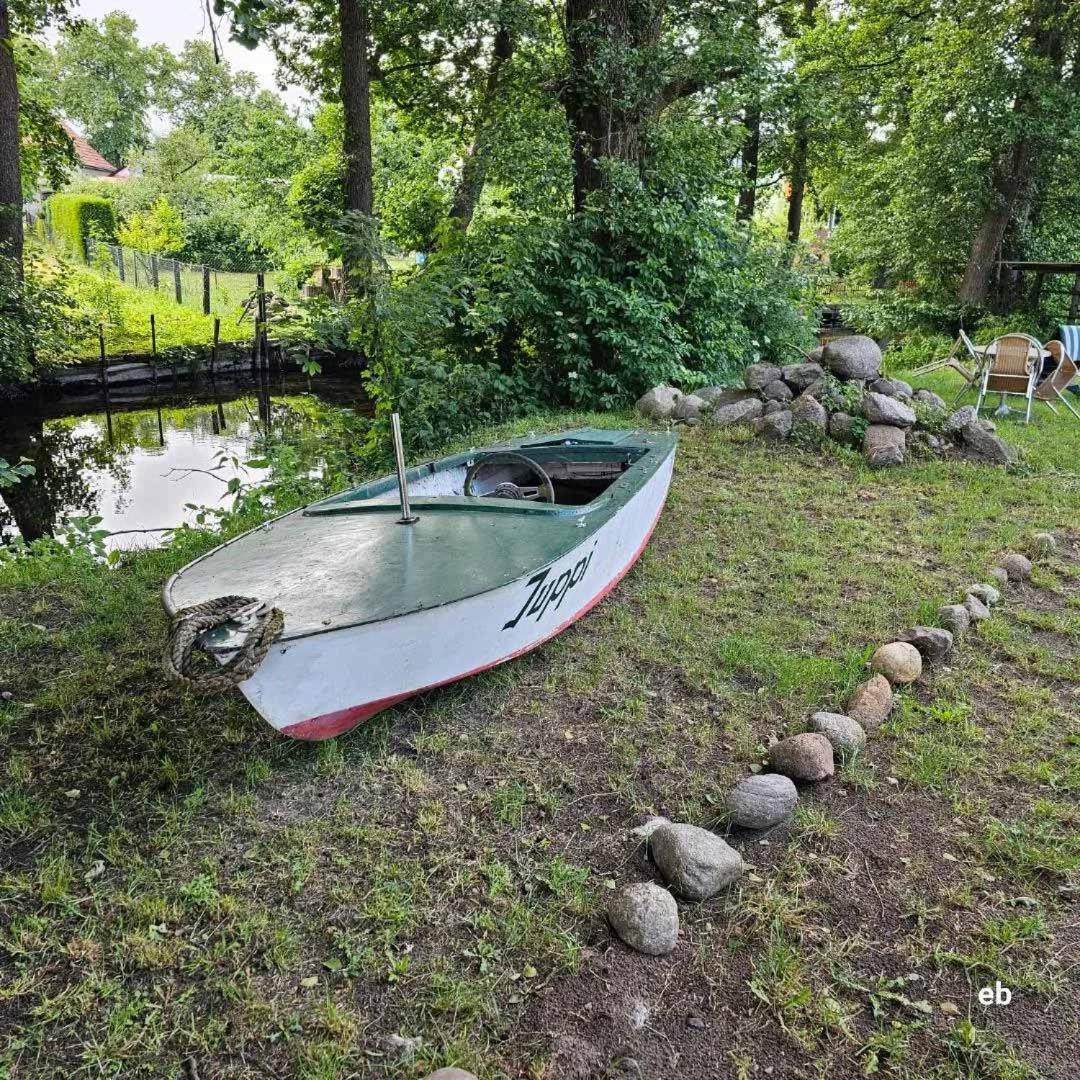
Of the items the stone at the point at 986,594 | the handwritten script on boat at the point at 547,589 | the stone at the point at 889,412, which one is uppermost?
the stone at the point at 889,412

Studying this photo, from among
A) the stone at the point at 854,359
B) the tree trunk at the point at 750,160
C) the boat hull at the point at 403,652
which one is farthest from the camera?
the tree trunk at the point at 750,160

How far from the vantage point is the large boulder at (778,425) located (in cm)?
729

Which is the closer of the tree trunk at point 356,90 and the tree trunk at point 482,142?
the tree trunk at point 482,142

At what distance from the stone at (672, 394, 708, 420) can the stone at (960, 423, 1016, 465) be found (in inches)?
93.4

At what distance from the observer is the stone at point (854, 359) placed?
774 cm

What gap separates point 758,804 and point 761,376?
6208mm

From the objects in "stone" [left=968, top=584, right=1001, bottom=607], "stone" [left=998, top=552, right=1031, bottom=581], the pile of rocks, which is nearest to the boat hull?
"stone" [left=968, top=584, right=1001, bottom=607]

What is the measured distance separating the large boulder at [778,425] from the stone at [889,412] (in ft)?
2.23

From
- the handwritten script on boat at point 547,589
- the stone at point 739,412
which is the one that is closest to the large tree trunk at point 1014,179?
the stone at point 739,412

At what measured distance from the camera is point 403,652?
2723 mm

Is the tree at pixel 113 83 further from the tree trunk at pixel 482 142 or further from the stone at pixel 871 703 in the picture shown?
the stone at pixel 871 703

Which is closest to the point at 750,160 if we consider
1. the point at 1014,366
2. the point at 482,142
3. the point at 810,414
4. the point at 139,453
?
the point at 482,142

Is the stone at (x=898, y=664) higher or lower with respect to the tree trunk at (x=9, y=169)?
lower

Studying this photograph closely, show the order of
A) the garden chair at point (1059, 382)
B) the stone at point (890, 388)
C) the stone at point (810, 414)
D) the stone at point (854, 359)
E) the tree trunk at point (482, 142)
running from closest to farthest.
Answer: the stone at point (810, 414) < the stone at point (890, 388) < the stone at point (854, 359) < the garden chair at point (1059, 382) < the tree trunk at point (482, 142)
